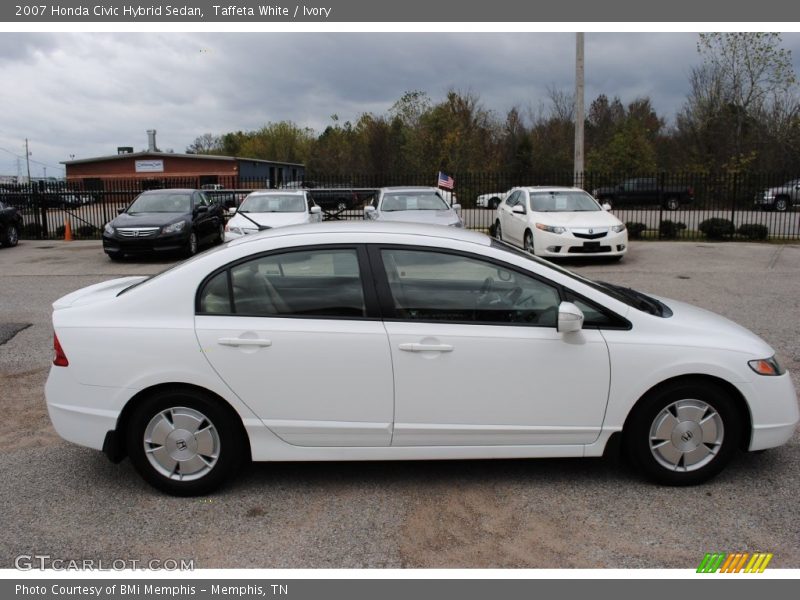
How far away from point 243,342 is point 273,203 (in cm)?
1286

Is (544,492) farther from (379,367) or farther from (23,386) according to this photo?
(23,386)

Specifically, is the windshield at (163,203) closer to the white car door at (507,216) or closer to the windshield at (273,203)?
the windshield at (273,203)

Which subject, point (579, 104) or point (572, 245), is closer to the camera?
point (572, 245)

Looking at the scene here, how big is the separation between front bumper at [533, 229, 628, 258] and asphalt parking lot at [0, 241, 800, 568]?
9682 mm

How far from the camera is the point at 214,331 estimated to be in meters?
3.85

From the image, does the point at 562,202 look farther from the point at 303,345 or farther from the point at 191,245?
the point at 303,345

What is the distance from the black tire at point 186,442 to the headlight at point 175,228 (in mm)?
12359

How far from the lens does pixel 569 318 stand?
3748 millimetres

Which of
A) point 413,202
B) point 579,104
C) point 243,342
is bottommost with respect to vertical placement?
point 243,342

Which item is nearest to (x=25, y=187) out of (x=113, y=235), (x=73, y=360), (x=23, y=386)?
(x=113, y=235)

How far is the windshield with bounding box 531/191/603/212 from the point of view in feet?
50.4

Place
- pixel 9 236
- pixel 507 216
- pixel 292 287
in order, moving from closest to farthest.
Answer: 1. pixel 292 287
2. pixel 507 216
3. pixel 9 236

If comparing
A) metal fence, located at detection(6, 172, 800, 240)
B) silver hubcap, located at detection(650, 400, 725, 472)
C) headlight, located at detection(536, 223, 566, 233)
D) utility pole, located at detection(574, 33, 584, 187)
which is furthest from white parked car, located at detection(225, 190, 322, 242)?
silver hubcap, located at detection(650, 400, 725, 472)

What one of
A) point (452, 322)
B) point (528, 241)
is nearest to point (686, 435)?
point (452, 322)
